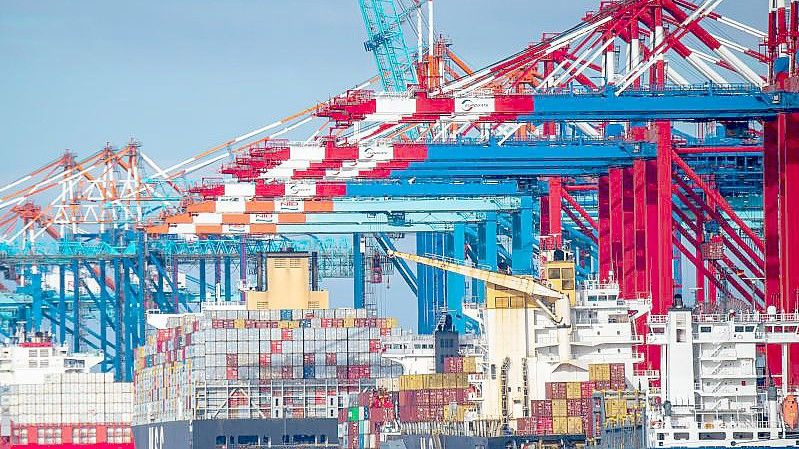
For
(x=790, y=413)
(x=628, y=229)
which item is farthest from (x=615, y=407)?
(x=628, y=229)

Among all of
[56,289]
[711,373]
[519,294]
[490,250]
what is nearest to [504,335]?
[519,294]

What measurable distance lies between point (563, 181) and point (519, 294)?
1989cm

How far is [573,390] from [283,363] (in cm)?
2034

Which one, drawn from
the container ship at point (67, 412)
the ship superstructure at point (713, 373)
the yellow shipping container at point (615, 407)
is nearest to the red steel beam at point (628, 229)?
the yellow shipping container at point (615, 407)

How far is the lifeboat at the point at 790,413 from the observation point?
142 feet

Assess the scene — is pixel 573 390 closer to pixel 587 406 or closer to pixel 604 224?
pixel 587 406

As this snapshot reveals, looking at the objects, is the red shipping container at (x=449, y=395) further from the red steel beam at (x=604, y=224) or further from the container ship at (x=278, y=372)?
the red steel beam at (x=604, y=224)

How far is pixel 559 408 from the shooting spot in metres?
48.8

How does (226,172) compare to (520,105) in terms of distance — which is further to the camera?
(226,172)

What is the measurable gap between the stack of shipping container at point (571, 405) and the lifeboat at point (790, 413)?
17.5 ft

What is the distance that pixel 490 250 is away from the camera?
7638 centimetres

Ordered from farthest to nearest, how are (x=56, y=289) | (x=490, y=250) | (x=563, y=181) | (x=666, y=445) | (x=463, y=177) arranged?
(x=56, y=289), (x=490, y=250), (x=563, y=181), (x=463, y=177), (x=666, y=445)

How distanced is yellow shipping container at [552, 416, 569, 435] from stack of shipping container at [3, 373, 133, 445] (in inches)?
1470

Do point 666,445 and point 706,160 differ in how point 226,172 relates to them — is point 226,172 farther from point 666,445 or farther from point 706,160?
point 666,445
